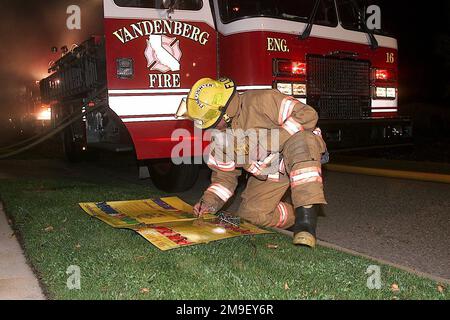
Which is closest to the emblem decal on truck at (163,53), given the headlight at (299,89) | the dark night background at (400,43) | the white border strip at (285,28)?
the white border strip at (285,28)

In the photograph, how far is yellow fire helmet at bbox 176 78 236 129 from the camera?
3.47 metres

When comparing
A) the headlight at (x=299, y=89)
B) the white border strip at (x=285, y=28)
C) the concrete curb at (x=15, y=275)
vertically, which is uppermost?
the white border strip at (x=285, y=28)

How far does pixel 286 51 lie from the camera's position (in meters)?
5.32

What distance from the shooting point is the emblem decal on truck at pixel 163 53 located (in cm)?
514

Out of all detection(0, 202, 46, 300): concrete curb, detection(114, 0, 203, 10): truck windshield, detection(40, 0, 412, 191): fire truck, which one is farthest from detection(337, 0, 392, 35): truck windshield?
detection(0, 202, 46, 300): concrete curb

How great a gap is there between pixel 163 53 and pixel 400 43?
1761cm

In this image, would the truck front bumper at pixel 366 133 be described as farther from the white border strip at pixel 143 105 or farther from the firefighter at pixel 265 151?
the firefighter at pixel 265 151

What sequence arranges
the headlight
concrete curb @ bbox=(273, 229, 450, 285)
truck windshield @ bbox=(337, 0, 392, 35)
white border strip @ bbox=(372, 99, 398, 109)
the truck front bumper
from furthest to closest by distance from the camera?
white border strip @ bbox=(372, 99, 398, 109)
truck windshield @ bbox=(337, 0, 392, 35)
the truck front bumper
the headlight
concrete curb @ bbox=(273, 229, 450, 285)

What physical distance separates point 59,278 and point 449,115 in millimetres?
18478

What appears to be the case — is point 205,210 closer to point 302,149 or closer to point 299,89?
point 302,149

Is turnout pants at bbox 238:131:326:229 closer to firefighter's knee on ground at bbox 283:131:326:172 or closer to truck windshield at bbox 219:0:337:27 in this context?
firefighter's knee on ground at bbox 283:131:326:172

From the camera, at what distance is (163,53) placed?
521cm

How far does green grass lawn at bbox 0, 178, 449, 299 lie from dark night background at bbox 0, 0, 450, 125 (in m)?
12.7
